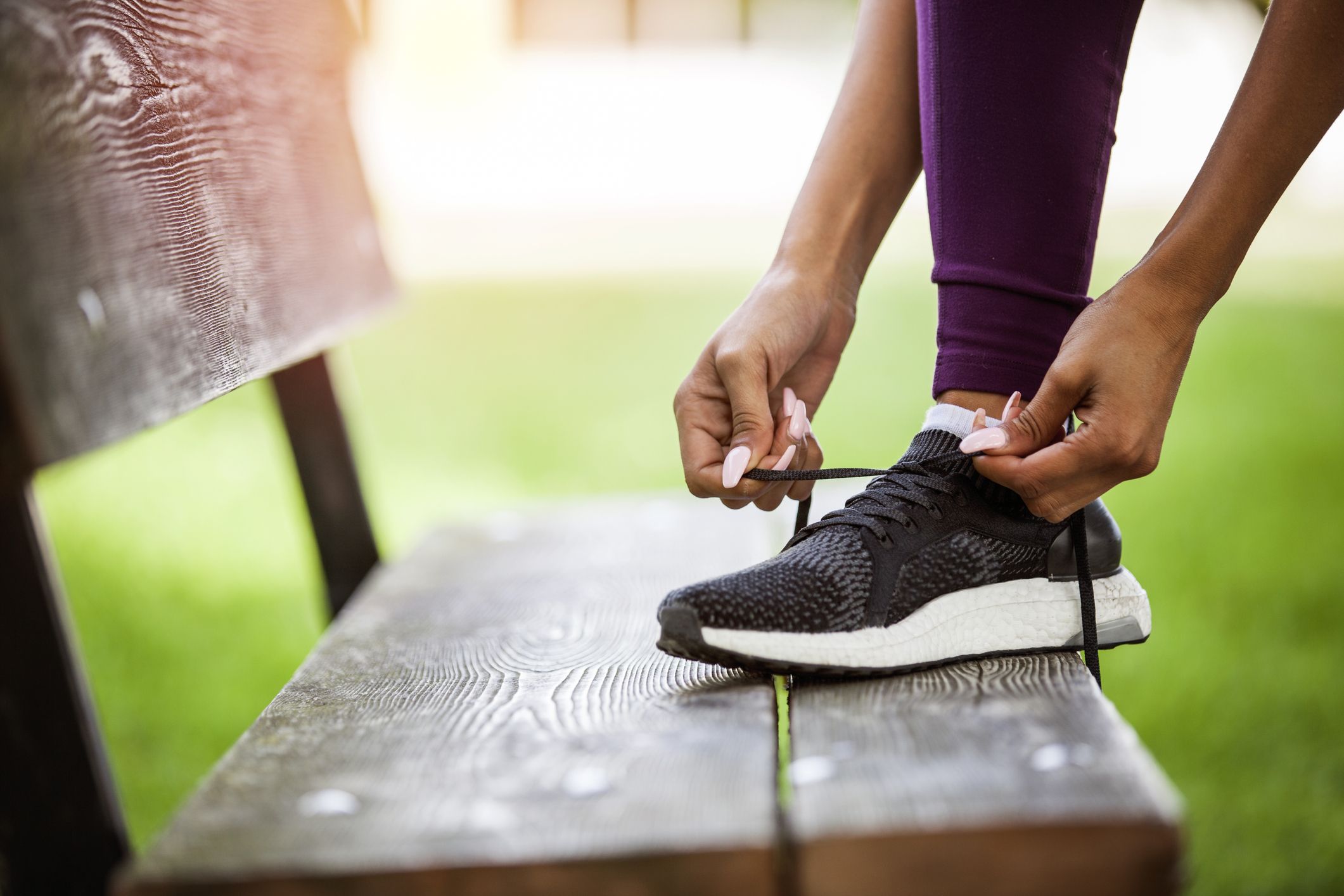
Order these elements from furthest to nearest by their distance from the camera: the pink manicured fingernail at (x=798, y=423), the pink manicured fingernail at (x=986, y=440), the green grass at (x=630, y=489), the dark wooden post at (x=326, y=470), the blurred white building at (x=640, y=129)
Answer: the blurred white building at (x=640, y=129)
the green grass at (x=630, y=489)
the dark wooden post at (x=326, y=470)
the pink manicured fingernail at (x=798, y=423)
the pink manicured fingernail at (x=986, y=440)

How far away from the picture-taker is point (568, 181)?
6.79 meters

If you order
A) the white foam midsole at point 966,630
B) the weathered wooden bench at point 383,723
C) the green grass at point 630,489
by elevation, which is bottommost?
the green grass at point 630,489

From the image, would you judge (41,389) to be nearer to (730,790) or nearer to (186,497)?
(730,790)

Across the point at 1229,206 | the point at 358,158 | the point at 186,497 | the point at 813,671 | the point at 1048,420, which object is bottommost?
the point at 186,497

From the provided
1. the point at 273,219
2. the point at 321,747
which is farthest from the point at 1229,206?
the point at 273,219

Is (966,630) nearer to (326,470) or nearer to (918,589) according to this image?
(918,589)

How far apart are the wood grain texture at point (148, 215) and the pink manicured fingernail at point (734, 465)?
0.38 m

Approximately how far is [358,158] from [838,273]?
776 millimetres

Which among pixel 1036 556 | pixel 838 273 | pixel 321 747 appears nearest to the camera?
pixel 321 747

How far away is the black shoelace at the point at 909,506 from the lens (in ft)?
2.64

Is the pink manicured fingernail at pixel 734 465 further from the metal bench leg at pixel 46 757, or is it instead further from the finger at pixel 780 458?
the metal bench leg at pixel 46 757

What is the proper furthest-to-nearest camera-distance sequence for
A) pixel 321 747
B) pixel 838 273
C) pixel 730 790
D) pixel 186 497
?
1. pixel 186 497
2. pixel 838 273
3. pixel 321 747
4. pixel 730 790

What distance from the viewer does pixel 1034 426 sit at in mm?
754

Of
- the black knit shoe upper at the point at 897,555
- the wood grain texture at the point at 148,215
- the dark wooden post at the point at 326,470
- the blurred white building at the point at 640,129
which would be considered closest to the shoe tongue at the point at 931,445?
the black knit shoe upper at the point at 897,555
